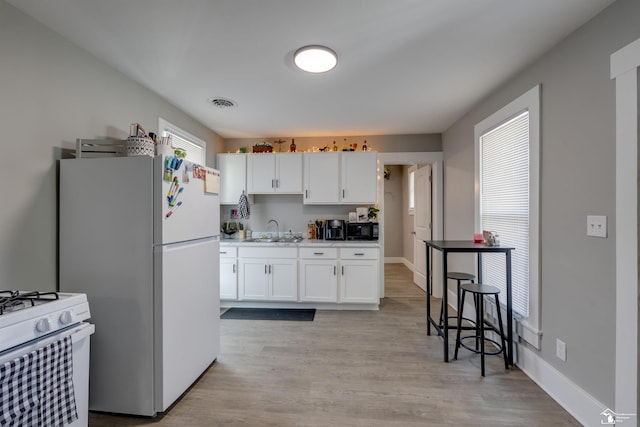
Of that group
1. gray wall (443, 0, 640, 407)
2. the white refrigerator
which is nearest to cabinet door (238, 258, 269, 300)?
the white refrigerator

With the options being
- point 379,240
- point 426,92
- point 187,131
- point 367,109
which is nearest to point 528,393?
point 379,240

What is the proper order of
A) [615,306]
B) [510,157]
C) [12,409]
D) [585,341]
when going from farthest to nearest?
[510,157], [585,341], [615,306], [12,409]

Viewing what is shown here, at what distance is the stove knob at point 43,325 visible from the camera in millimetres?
1179

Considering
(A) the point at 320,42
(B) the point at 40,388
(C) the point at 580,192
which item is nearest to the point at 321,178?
(A) the point at 320,42

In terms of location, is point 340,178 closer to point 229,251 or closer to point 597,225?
point 229,251

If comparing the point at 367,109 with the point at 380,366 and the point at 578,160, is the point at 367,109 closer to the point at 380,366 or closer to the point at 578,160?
the point at 578,160

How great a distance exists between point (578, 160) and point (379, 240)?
2527 mm

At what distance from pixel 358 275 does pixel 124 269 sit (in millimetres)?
2580

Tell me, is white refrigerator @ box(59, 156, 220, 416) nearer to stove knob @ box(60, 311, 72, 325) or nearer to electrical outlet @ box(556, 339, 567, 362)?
stove knob @ box(60, 311, 72, 325)

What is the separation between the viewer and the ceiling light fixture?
6.39 feet

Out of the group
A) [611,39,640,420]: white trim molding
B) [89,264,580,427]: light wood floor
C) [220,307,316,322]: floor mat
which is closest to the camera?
[611,39,640,420]: white trim molding

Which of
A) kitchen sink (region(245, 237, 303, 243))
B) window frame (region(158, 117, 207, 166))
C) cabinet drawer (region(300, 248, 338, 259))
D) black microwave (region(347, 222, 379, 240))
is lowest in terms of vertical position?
cabinet drawer (region(300, 248, 338, 259))

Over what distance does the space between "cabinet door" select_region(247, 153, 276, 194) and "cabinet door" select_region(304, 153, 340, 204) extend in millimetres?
477

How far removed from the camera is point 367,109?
3131 mm
